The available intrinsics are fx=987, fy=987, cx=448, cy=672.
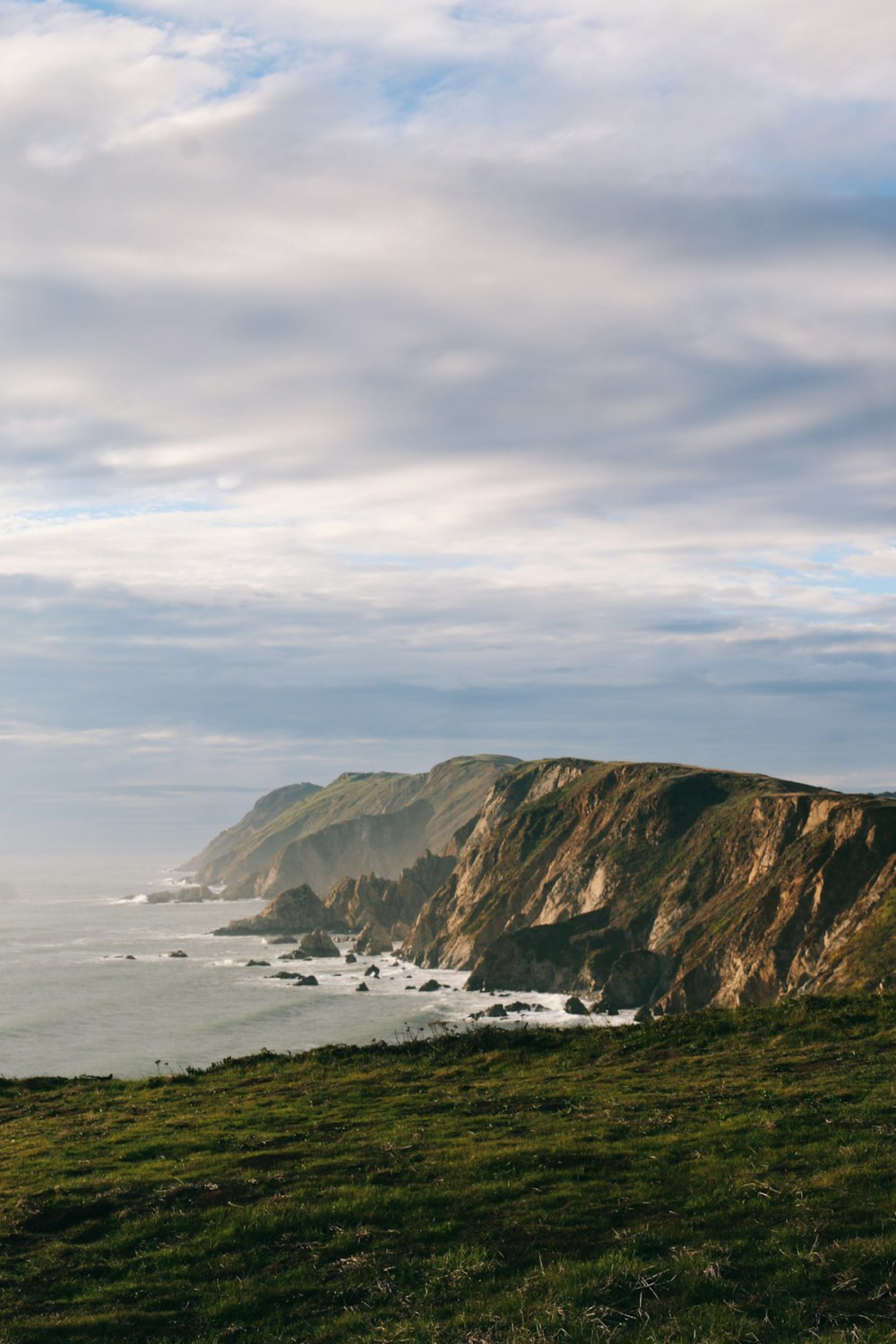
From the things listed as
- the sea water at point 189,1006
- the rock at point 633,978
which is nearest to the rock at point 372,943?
the sea water at point 189,1006

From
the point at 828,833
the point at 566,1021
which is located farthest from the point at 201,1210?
the point at 828,833

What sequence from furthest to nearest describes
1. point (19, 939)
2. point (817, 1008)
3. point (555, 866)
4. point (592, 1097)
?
1. point (19, 939)
2. point (555, 866)
3. point (817, 1008)
4. point (592, 1097)

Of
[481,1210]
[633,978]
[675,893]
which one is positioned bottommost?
[633,978]

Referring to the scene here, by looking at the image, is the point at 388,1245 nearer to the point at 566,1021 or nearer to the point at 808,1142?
the point at 808,1142

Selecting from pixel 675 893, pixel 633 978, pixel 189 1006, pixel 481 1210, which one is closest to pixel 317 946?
pixel 189 1006

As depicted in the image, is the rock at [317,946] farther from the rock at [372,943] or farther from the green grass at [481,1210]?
the green grass at [481,1210]

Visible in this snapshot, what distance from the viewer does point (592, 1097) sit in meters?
32.1

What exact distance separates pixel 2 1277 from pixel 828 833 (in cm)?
9781

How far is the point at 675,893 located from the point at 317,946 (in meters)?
73.9

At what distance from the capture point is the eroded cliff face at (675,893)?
95.2m

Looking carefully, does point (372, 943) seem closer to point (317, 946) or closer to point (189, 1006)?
point (317, 946)

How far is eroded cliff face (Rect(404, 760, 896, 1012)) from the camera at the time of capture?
9525cm

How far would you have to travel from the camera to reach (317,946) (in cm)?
17375

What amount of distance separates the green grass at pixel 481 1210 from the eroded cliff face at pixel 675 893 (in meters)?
51.2
